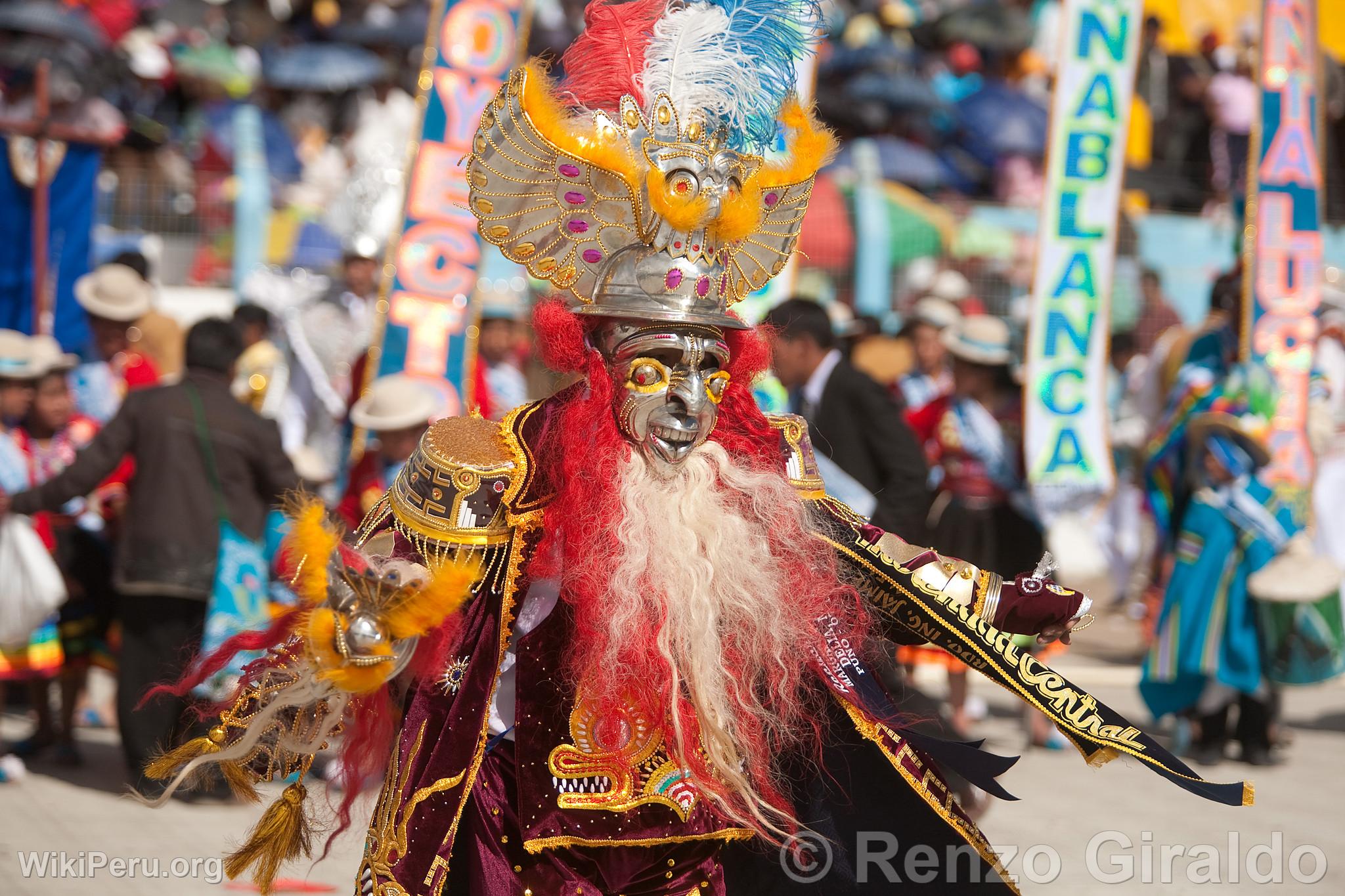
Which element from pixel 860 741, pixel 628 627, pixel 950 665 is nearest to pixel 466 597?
pixel 628 627

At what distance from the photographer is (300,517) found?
3053 mm

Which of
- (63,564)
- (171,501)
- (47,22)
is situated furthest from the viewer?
(47,22)

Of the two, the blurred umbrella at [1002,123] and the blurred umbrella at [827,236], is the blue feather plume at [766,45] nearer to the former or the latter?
the blurred umbrella at [827,236]

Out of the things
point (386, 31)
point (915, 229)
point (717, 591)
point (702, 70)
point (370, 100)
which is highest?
point (386, 31)

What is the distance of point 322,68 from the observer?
45.0 ft

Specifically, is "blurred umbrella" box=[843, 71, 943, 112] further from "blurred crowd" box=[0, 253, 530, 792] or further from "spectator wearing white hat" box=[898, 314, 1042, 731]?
"blurred crowd" box=[0, 253, 530, 792]

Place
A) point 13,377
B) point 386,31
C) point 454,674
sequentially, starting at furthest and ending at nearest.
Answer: point 386,31 → point 13,377 → point 454,674

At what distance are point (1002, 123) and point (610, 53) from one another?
12.2 m

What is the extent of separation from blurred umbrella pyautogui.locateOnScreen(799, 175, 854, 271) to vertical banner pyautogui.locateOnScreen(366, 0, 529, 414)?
527cm

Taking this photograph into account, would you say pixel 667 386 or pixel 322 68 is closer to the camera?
pixel 667 386

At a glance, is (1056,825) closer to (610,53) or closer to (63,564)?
(610,53)

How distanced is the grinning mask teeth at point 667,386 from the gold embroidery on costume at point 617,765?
531mm

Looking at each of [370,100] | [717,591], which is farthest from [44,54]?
[717,591]

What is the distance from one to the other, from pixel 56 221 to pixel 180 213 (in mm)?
2338
